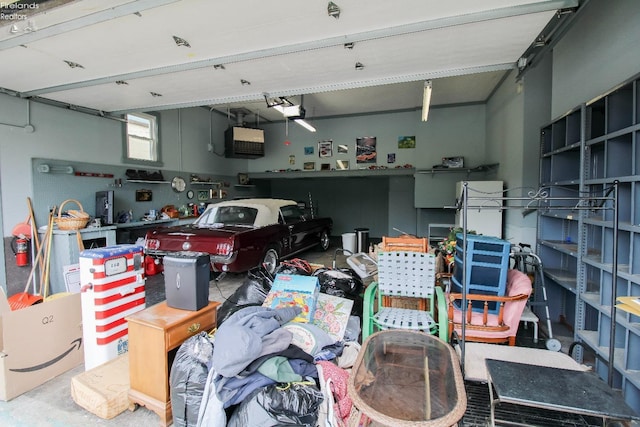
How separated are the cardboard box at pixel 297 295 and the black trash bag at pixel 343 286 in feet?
1.97

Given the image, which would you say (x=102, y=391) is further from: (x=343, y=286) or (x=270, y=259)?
(x=270, y=259)

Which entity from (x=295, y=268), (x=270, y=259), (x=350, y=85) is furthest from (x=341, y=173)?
(x=295, y=268)

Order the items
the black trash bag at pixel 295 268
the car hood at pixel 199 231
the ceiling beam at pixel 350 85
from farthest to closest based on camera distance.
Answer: the car hood at pixel 199 231, the ceiling beam at pixel 350 85, the black trash bag at pixel 295 268

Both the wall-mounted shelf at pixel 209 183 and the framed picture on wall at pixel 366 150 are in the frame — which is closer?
the wall-mounted shelf at pixel 209 183

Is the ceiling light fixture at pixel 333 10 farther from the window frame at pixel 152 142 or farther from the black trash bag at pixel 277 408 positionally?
the window frame at pixel 152 142

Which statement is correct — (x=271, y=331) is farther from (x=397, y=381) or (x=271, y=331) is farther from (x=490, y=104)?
(x=490, y=104)

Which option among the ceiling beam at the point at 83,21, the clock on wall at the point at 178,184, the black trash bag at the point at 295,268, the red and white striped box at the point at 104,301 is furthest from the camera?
the clock on wall at the point at 178,184

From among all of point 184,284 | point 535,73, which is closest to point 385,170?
point 535,73

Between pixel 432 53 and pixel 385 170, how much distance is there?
5.09m

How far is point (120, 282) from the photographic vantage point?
2.44 m

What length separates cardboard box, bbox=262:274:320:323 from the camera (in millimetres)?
2471

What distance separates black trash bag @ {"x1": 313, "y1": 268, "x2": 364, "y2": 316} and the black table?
Result: 1.64m

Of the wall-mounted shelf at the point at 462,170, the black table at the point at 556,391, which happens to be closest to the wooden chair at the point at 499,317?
the black table at the point at 556,391

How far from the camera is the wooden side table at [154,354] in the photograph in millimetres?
1851
